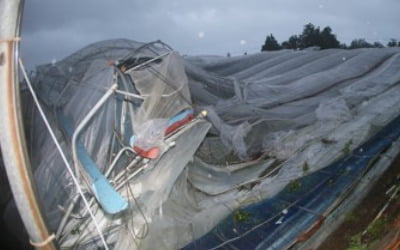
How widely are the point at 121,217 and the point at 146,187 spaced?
1.40ft

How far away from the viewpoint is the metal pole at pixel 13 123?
1.79 m

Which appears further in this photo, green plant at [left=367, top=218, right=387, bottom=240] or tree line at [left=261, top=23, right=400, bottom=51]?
tree line at [left=261, top=23, right=400, bottom=51]

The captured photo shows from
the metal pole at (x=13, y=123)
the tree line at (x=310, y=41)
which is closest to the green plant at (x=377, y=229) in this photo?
the metal pole at (x=13, y=123)

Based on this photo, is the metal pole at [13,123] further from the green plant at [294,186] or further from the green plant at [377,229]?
the green plant at [294,186]

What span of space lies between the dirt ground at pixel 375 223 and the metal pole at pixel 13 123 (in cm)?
243

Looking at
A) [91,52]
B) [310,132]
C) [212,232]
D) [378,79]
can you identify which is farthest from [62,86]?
[378,79]

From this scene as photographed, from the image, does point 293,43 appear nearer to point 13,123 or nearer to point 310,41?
point 310,41

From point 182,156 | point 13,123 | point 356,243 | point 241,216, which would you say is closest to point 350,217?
point 356,243

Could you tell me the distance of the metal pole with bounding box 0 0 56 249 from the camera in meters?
1.79

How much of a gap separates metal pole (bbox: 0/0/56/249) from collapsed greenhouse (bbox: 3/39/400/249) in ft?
3.74

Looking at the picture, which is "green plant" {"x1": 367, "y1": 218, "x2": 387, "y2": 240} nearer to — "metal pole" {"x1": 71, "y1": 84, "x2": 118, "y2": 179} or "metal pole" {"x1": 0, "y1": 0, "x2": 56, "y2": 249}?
"metal pole" {"x1": 0, "y1": 0, "x2": 56, "y2": 249}

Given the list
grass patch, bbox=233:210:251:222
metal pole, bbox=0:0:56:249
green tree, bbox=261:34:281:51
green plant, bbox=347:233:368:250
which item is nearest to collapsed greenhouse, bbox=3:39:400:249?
grass patch, bbox=233:210:251:222

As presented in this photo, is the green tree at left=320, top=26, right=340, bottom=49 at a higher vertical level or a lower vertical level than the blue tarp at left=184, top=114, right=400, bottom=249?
higher

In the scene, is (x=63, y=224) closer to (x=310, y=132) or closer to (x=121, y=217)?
(x=121, y=217)
